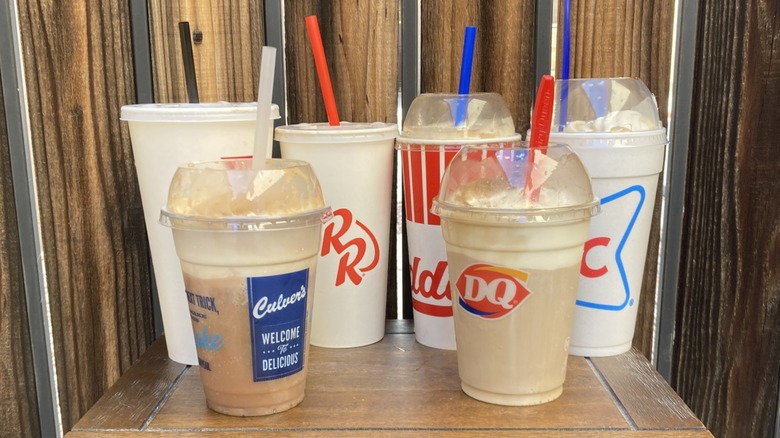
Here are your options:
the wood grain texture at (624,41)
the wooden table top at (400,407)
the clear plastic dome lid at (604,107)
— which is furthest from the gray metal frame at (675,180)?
the wooden table top at (400,407)

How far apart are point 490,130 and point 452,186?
23cm

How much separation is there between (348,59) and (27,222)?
28.5 inches

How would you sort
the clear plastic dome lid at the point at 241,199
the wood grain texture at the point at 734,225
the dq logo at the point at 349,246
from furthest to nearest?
the wood grain texture at the point at 734,225 < the dq logo at the point at 349,246 < the clear plastic dome lid at the point at 241,199

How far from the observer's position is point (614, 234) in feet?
3.81

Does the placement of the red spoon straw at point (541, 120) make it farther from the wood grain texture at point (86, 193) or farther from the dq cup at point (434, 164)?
the wood grain texture at point (86, 193)

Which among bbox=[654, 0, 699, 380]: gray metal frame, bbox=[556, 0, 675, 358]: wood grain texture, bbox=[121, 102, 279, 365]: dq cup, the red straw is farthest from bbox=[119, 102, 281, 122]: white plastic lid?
bbox=[654, 0, 699, 380]: gray metal frame

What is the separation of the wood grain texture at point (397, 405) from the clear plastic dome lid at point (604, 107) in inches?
15.9

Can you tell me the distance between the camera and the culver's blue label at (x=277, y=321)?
931 mm

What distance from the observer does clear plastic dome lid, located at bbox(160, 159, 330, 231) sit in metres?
0.91

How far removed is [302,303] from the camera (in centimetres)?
97

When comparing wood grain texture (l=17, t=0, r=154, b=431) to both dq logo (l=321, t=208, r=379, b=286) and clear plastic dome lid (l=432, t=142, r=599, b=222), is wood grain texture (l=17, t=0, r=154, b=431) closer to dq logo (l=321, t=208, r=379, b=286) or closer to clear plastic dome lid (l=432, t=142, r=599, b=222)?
dq logo (l=321, t=208, r=379, b=286)

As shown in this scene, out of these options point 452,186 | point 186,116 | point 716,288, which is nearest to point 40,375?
point 186,116

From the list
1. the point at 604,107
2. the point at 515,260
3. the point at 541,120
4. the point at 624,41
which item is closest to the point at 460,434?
the point at 515,260

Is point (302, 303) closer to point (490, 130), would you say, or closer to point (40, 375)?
point (490, 130)
